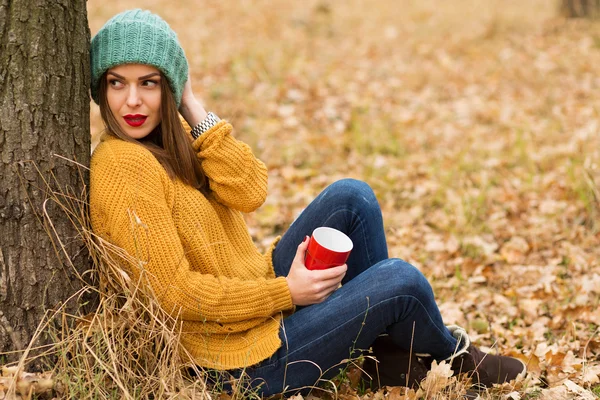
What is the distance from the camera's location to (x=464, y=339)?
2.63 meters

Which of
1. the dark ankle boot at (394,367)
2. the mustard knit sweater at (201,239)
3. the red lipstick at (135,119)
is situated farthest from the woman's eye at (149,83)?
the dark ankle boot at (394,367)

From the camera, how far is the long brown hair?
2373 millimetres

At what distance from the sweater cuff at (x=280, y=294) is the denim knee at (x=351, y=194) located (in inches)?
21.0

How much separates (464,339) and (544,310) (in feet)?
3.50

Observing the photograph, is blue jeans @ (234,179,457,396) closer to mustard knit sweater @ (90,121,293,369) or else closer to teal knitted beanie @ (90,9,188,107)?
mustard knit sweater @ (90,121,293,369)

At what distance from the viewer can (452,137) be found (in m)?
6.06

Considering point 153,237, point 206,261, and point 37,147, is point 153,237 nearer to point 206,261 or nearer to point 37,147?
point 206,261

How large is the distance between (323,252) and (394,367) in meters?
0.64

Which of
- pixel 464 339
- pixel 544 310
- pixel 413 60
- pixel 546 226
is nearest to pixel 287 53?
pixel 413 60

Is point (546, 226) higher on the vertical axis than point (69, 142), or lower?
lower

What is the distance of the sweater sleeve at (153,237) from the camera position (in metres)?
2.19

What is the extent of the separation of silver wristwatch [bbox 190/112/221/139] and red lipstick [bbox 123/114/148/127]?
31 centimetres

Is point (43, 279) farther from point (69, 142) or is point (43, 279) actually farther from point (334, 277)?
point (334, 277)

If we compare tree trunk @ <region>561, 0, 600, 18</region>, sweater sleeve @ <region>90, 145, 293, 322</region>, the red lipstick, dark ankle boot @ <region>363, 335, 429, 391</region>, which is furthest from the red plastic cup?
tree trunk @ <region>561, 0, 600, 18</region>
